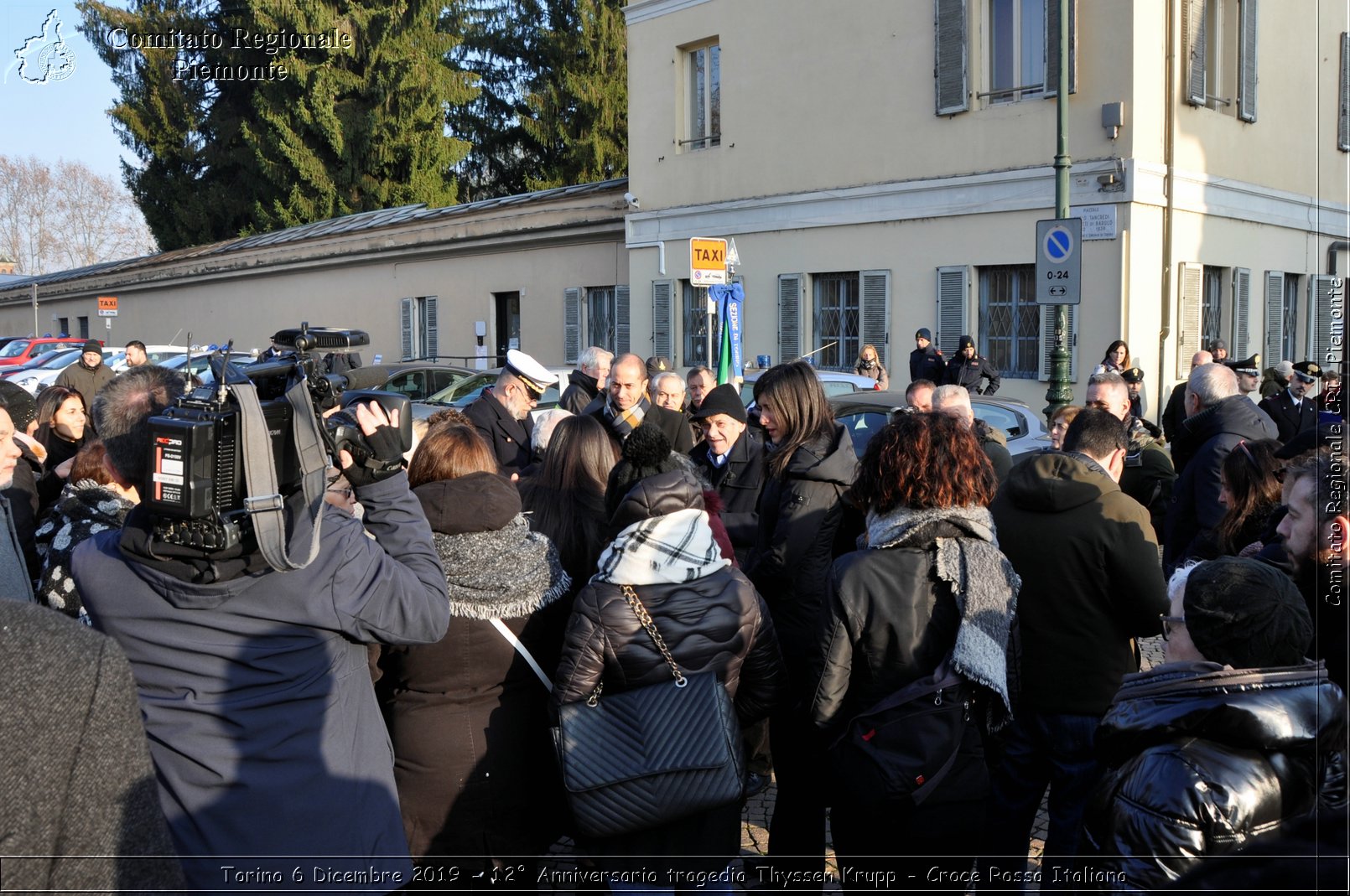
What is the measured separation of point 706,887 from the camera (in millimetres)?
3434

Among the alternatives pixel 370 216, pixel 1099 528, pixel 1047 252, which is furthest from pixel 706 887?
pixel 370 216

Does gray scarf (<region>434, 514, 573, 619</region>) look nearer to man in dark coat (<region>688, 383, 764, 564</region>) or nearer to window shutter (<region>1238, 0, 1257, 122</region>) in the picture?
man in dark coat (<region>688, 383, 764, 564</region>)

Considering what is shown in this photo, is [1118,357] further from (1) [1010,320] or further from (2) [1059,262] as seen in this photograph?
(1) [1010,320]

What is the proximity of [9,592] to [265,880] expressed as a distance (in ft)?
4.42

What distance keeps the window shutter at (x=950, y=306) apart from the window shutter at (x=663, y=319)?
5707 millimetres

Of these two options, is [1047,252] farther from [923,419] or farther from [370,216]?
[370,216]

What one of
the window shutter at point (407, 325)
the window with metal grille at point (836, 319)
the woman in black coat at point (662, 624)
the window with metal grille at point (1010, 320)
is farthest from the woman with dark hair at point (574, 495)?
the window shutter at point (407, 325)

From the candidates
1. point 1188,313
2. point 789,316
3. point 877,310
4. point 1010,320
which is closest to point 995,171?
point 1010,320

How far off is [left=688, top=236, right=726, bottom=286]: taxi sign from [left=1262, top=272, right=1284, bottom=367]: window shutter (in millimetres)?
10805

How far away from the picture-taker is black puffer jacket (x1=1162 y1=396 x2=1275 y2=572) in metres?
5.32

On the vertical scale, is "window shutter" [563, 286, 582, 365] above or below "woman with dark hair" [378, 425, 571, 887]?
above

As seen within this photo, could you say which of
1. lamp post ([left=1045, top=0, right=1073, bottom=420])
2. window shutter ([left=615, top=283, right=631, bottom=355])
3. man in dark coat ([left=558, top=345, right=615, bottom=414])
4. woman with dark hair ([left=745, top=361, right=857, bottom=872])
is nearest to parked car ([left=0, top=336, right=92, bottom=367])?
window shutter ([left=615, top=283, right=631, bottom=355])

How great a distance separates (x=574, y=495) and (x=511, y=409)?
3084 mm

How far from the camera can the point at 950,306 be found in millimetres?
17281
